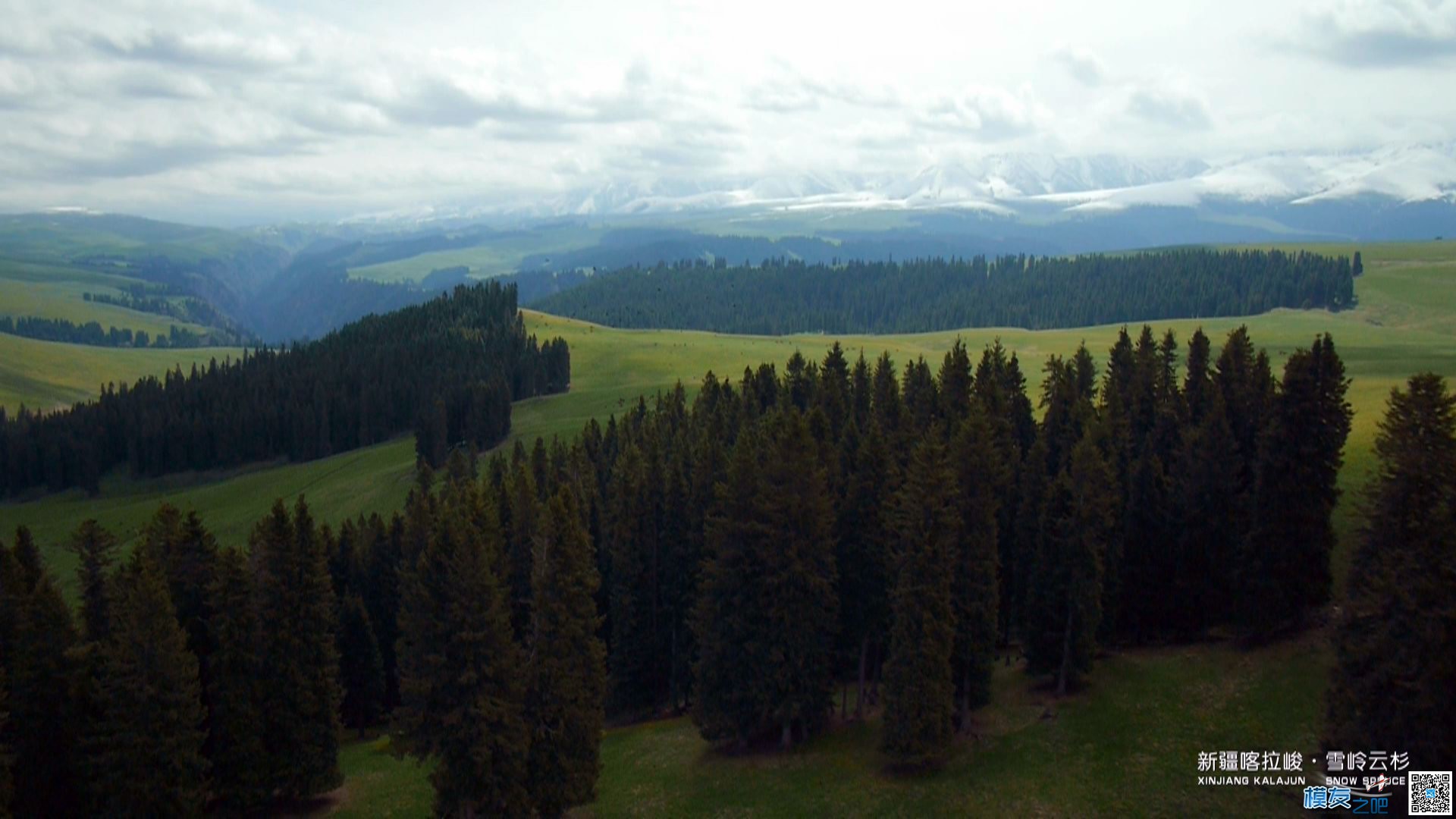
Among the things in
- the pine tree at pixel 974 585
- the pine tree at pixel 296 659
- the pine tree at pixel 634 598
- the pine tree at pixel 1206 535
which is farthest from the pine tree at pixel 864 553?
the pine tree at pixel 296 659

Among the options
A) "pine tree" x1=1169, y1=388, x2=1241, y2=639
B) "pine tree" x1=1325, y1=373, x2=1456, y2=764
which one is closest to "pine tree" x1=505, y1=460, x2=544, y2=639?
"pine tree" x1=1169, y1=388, x2=1241, y2=639

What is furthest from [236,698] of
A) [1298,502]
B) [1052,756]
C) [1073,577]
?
[1298,502]

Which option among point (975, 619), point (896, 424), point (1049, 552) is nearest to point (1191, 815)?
point (975, 619)

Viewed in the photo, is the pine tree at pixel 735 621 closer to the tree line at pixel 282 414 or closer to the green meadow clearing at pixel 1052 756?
the green meadow clearing at pixel 1052 756

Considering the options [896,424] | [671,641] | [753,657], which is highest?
[896,424]

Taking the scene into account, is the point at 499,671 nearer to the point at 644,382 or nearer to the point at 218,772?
the point at 218,772

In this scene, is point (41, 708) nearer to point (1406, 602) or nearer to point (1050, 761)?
point (1050, 761)
